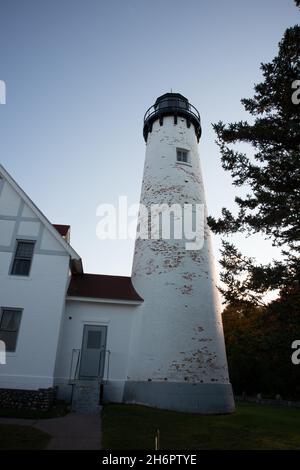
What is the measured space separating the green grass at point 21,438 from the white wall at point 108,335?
5581mm

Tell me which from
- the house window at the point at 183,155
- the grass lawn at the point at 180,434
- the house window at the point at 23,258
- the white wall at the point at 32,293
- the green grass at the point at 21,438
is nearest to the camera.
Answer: the green grass at the point at 21,438

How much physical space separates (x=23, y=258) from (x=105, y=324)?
4.70m

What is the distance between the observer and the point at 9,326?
12.8m

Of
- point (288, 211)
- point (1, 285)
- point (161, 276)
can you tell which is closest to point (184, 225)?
point (161, 276)

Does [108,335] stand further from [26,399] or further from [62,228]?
[62,228]

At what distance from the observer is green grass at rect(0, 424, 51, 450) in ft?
20.2

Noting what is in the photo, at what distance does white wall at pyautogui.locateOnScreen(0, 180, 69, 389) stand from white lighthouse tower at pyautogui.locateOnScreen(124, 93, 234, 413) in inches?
147

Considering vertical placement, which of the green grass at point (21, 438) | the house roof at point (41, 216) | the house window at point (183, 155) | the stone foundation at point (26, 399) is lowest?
the green grass at point (21, 438)

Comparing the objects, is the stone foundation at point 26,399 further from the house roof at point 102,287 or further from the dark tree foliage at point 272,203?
the dark tree foliage at point 272,203

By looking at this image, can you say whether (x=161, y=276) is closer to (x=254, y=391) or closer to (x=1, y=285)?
(x=1, y=285)

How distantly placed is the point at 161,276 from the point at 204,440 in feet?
26.1

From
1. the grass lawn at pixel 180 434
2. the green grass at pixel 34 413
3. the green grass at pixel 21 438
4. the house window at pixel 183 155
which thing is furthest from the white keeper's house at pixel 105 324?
the green grass at pixel 21 438

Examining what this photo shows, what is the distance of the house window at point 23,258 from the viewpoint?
13.7m

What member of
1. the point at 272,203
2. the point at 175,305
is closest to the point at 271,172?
the point at 272,203
